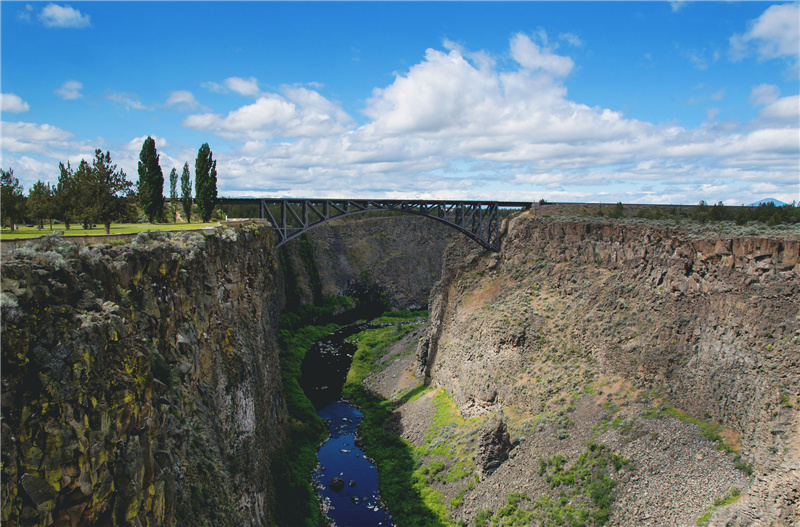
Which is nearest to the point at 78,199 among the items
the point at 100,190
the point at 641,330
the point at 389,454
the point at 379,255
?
the point at 100,190

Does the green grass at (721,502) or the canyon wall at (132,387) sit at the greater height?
the canyon wall at (132,387)

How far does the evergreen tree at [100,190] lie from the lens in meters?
26.1

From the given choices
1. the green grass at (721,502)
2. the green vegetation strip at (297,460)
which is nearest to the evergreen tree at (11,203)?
the green vegetation strip at (297,460)

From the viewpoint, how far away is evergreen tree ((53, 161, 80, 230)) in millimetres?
26812

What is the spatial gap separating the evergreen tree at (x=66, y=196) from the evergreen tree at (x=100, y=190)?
68 centimetres

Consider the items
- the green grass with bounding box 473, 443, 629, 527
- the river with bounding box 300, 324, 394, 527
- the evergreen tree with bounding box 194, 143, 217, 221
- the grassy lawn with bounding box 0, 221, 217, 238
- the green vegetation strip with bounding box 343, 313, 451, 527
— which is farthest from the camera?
the evergreen tree with bounding box 194, 143, 217, 221

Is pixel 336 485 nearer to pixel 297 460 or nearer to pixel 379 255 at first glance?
pixel 297 460

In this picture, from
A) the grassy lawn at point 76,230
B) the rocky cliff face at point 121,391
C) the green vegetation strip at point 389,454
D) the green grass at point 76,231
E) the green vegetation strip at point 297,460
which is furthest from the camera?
the green vegetation strip at point 389,454

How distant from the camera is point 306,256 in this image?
10312 centimetres

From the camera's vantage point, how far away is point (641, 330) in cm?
3362

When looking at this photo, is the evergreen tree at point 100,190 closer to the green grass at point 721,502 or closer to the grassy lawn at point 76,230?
the grassy lawn at point 76,230

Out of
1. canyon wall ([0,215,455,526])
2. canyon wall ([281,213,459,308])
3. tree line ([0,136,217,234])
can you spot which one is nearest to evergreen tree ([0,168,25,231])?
tree line ([0,136,217,234])

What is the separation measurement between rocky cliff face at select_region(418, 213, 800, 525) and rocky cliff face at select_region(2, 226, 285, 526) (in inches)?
865

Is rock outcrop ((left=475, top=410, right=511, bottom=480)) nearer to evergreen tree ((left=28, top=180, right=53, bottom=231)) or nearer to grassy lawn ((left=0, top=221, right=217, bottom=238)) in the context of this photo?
grassy lawn ((left=0, top=221, right=217, bottom=238))
